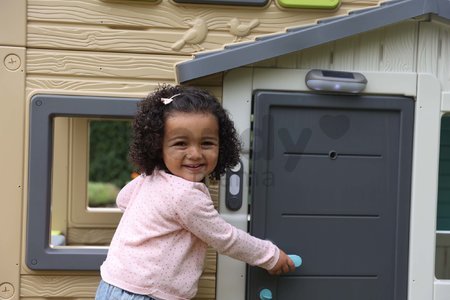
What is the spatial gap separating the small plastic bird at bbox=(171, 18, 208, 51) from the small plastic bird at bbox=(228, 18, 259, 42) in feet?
0.40

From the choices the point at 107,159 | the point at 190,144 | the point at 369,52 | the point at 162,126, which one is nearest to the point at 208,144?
the point at 190,144

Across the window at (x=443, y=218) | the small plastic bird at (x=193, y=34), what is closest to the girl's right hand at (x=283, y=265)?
the window at (x=443, y=218)

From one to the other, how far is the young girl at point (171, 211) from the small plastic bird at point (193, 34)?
1.21 feet

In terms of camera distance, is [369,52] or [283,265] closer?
[283,265]

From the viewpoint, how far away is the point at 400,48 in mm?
2842

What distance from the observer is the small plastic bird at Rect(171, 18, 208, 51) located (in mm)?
2756

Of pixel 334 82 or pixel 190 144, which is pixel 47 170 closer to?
pixel 190 144

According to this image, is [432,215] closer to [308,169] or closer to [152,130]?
[308,169]

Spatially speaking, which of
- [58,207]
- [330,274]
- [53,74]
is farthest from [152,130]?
[58,207]

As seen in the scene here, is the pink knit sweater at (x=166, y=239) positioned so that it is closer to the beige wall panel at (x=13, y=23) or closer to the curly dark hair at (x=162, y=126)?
the curly dark hair at (x=162, y=126)

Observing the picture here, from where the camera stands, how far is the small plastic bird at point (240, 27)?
277 cm

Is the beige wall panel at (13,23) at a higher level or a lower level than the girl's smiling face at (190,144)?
higher

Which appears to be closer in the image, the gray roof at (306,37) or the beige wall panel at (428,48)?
the gray roof at (306,37)

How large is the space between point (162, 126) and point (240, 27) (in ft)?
2.24
